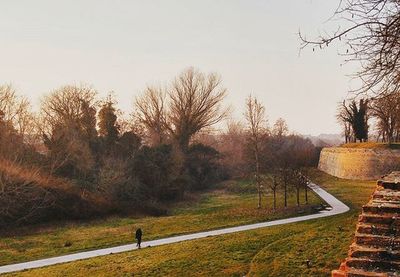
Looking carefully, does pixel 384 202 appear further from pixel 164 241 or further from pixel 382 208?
pixel 164 241

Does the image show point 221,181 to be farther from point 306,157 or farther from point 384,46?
point 384,46

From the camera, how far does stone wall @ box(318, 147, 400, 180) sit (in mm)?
39444

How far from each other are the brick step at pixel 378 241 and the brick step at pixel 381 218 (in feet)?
1.41

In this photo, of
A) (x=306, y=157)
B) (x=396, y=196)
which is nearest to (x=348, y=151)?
(x=306, y=157)

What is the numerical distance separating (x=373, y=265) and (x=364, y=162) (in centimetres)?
3873

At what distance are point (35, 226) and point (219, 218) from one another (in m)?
12.5

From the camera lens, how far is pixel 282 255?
1593 cm

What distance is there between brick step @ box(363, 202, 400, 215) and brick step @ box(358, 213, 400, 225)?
11 cm

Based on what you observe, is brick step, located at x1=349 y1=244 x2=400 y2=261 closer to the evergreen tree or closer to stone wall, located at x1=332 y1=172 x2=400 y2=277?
stone wall, located at x1=332 y1=172 x2=400 y2=277

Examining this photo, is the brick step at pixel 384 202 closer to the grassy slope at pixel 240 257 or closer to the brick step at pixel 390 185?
the brick step at pixel 390 185

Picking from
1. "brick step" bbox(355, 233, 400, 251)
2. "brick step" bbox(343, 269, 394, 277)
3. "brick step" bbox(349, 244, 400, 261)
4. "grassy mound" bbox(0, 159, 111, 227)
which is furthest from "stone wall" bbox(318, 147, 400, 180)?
"brick step" bbox(343, 269, 394, 277)

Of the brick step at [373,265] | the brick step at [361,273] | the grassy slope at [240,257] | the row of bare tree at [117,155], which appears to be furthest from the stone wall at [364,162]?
the brick step at [361,273]

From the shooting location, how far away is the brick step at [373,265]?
598cm

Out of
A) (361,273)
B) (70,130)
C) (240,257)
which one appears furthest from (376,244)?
(70,130)
